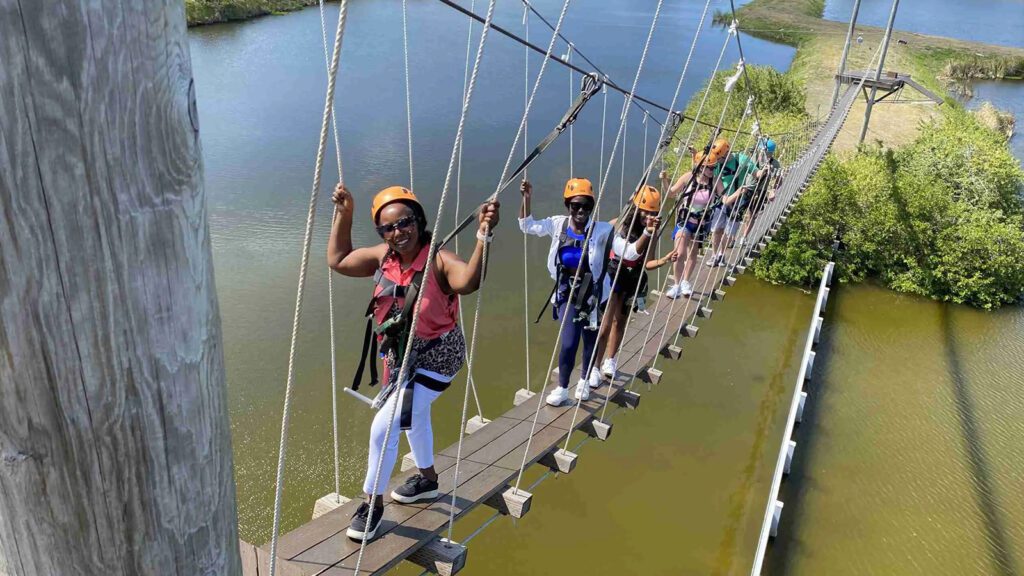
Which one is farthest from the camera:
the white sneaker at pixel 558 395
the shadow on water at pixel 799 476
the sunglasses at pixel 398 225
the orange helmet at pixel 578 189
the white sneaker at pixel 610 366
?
the shadow on water at pixel 799 476

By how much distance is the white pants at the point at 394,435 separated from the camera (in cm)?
189

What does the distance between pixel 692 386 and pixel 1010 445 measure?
2.55 metres

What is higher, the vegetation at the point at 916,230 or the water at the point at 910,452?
the vegetation at the point at 916,230

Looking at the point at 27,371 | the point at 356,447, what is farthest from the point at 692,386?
the point at 27,371

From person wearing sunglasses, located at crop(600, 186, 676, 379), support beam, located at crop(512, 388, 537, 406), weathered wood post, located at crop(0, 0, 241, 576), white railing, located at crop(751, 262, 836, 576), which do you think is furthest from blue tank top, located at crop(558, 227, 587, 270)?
white railing, located at crop(751, 262, 836, 576)

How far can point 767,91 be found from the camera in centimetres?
1132

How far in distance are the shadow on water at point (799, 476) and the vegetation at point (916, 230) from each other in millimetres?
1539

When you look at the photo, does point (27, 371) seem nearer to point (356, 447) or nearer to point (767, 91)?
point (356, 447)

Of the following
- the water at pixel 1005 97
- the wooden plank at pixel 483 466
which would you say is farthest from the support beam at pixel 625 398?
the water at pixel 1005 97

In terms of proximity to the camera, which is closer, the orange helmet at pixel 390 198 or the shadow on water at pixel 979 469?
the orange helmet at pixel 390 198

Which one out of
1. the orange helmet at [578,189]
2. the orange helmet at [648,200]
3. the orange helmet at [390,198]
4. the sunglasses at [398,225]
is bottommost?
the orange helmet at [648,200]

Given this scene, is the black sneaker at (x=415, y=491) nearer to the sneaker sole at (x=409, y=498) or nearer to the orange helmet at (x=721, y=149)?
Result: the sneaker sole at (x=409, y=498)

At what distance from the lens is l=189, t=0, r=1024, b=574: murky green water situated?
466 cm

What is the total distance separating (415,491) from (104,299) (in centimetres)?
168
